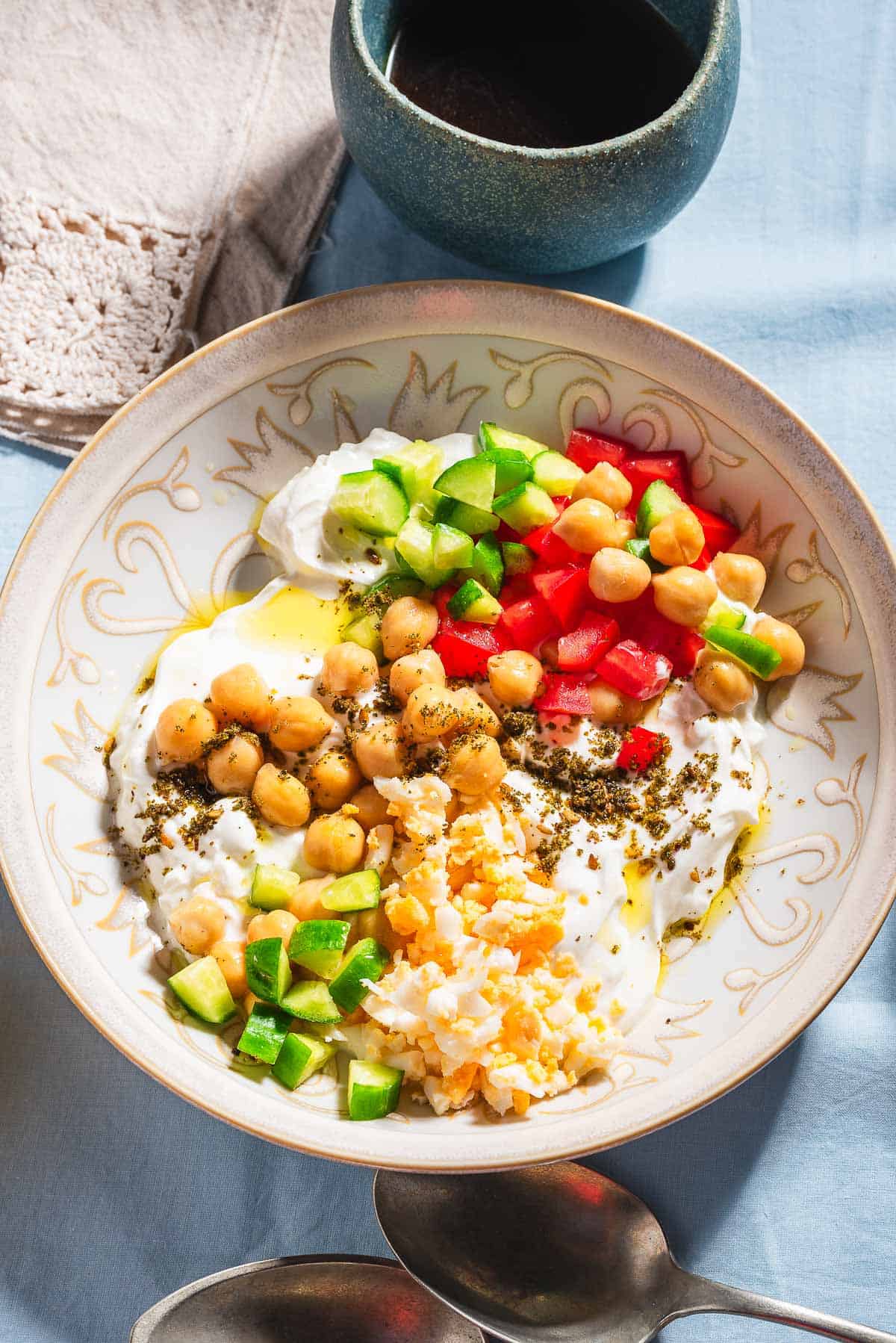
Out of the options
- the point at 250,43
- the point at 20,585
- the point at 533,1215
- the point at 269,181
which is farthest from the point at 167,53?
the point at 533,1215

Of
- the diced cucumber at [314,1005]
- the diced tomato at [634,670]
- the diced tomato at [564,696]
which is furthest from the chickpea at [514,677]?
the diced cucumber at [314,1005]

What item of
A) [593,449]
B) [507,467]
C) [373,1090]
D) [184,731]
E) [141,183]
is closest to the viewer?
[373,1090]

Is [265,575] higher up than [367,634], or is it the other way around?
[367,634]

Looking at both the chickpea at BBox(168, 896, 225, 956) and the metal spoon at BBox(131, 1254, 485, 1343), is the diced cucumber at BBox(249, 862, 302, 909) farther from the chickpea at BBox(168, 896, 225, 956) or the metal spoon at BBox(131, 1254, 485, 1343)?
the metal spoon at BBox(131, 1254, 485, 1343)

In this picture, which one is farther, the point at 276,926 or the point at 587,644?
the point at 587,644

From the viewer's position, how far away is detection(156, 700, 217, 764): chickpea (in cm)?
232

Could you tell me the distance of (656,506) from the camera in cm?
244

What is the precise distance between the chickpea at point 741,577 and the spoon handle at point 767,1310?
1.36 metres

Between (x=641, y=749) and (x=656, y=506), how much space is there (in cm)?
52

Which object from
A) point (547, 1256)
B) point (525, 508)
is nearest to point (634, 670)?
point (525, 508)

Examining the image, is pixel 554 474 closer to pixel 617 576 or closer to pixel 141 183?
pixel 617 576

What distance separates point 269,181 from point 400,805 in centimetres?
159

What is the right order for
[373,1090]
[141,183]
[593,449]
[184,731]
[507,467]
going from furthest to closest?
[141,183] → [593,449] → [507,467] → [184,731] → [373,1090]

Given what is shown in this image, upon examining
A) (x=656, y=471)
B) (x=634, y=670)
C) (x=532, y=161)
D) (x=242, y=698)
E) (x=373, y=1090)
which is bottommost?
(x=373, y=1090)
